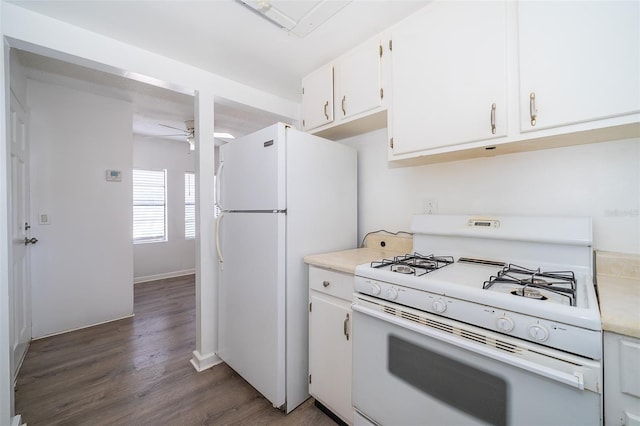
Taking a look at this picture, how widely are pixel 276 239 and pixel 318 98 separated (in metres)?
1.17

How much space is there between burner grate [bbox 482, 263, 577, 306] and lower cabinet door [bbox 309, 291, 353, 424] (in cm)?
75

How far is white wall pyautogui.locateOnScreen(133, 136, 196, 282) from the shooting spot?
4.50 metres

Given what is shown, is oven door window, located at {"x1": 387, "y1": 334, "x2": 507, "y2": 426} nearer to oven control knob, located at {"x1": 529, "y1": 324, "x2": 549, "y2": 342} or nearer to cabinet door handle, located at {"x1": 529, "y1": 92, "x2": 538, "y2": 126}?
oven control knob, located at {"x1": 529, "y1": 324, "x2": 549, "y2": 342}

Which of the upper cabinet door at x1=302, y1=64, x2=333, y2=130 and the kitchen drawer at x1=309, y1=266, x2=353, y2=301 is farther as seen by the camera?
the upper cabinet door at x1=302, y1=64, x2=333, y2=130

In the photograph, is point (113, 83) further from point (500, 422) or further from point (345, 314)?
point (500, 422)

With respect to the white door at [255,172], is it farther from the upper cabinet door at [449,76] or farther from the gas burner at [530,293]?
the gas burner at [530,293]

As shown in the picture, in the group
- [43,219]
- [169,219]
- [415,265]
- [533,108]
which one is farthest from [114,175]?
[533,108]

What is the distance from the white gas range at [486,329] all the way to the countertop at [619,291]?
0.04 m

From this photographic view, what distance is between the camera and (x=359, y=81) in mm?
1776

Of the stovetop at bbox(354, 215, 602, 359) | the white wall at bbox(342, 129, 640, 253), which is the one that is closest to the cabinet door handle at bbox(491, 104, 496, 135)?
the white wall at bbox(342, 129, 640, 253)

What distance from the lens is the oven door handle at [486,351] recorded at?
756mm

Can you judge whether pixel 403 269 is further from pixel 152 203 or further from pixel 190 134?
pixel 152 203

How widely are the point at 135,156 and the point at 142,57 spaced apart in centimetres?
307

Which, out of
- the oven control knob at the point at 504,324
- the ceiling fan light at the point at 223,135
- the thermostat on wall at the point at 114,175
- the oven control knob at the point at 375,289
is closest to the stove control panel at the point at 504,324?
the oven control knob at the point at 504,324
